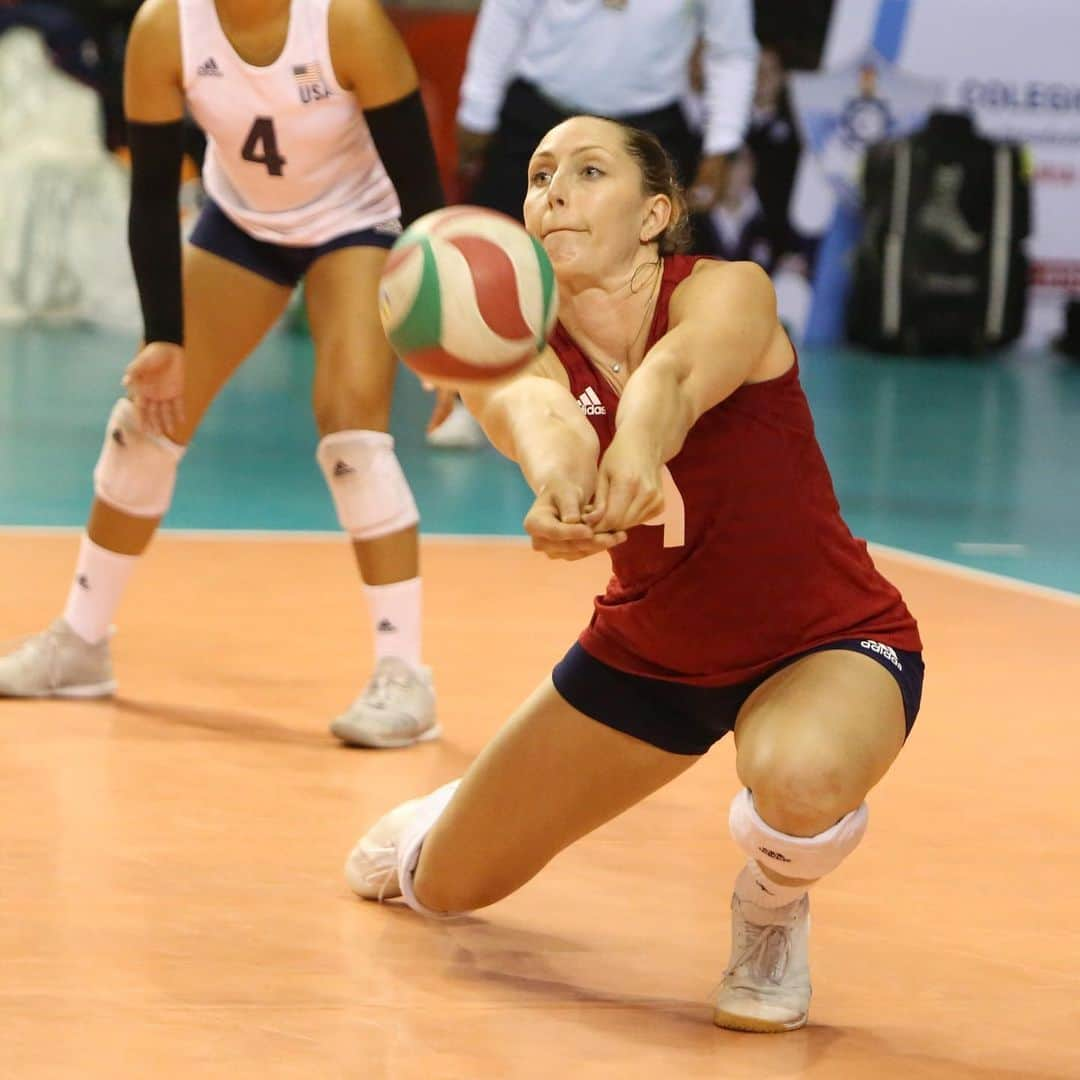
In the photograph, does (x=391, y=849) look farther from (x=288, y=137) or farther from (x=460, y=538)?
(x=460, y=538)

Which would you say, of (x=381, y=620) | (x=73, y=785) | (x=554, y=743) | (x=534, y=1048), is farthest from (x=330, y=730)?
(x=534, y=1048)

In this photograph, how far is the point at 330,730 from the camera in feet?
14.5

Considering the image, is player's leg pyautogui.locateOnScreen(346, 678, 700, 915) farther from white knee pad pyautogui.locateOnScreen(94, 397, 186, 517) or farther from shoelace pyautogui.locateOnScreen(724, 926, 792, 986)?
white knee pad pyautogui.locateOnScreen(94, 397, 186, 517)

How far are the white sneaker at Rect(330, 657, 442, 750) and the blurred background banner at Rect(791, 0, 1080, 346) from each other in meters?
9.26

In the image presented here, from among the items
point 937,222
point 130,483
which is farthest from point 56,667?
point 937,222

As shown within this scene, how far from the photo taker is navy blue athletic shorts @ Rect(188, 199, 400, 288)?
4.46 meters

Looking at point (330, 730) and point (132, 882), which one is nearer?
point (132, 882)

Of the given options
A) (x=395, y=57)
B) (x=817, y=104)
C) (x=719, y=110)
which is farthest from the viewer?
(x=817, y=104)

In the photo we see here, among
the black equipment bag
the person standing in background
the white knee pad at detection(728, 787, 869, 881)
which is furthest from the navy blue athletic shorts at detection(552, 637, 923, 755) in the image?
the black equipment bag

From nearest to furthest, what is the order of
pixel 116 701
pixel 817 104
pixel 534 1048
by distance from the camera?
pixel 534 1048 < pixel 116 701 < pixel 817 104

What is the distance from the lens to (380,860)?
3.37 m

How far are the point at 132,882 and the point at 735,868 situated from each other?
1.04m

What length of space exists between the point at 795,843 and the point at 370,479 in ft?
6.13

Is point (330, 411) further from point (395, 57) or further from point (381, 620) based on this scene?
point (395, 57)
